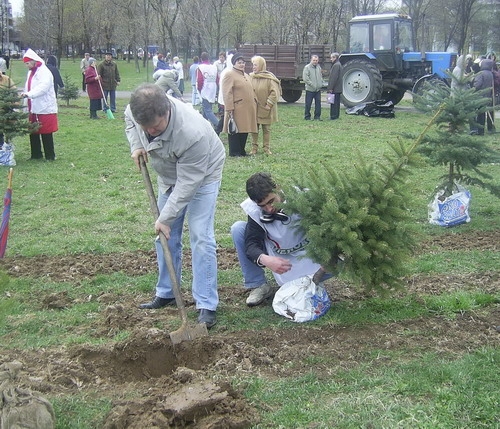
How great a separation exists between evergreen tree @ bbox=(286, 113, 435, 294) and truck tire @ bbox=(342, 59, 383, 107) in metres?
16.0

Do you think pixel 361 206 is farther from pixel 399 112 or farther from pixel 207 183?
pixel 399 112

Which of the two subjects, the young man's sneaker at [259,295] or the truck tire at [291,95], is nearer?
the young man's sneaker at [259,295]

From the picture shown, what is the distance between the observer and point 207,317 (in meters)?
4.90

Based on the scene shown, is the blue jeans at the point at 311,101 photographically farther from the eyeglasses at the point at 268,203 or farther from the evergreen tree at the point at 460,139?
the eyeglasses at the point at 268,203

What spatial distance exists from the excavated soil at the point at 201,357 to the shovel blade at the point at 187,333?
0.16 feet

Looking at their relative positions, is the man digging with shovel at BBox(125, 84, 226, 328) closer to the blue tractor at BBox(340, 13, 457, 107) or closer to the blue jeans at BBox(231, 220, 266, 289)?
the blue jeans at BBox(231, 220, 266, 289)

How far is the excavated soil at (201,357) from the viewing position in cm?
354

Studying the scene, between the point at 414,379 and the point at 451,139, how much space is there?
4.01 m

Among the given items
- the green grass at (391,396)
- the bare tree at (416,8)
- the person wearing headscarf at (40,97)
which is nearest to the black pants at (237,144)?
the person wearing headscarf at (40,97)

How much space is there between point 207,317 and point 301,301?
27.9 inches

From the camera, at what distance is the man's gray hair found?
14.1 ft

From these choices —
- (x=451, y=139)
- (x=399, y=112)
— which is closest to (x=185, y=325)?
(x=451, y=139)

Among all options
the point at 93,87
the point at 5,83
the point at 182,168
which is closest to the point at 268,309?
the point at 182,168

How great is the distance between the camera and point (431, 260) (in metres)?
6.33
